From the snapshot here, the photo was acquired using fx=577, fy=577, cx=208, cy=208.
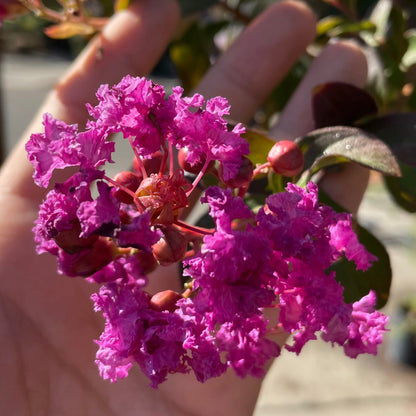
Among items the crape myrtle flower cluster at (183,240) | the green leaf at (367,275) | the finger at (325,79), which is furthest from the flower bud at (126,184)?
the finger at (325,79)

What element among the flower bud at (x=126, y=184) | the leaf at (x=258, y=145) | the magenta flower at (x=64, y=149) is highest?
the magenta flower at (x=64, y=149)

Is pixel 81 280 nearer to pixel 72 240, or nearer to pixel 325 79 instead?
pixel 72 240

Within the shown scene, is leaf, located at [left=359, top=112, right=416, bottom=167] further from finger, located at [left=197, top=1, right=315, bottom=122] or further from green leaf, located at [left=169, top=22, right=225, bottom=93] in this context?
→ green leaf, located at [left=169, top=22, right=225, bottom=93]

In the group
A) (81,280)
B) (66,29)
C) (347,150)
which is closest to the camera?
(347,150)

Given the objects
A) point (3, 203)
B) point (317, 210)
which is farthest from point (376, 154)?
point (3, 203)

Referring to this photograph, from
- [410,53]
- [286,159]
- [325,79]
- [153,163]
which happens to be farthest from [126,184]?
[410,53]

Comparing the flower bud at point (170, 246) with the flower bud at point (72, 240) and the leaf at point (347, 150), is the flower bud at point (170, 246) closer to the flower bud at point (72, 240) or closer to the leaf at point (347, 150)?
the flower bud at point (72, 240)

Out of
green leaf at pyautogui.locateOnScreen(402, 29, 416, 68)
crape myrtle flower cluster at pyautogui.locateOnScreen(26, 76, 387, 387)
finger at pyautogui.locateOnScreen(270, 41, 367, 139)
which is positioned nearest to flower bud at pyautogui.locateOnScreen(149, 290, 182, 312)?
crape myrtle flower cluster at pyautogui.locateOnScreen(26, 76, 387, 387)
